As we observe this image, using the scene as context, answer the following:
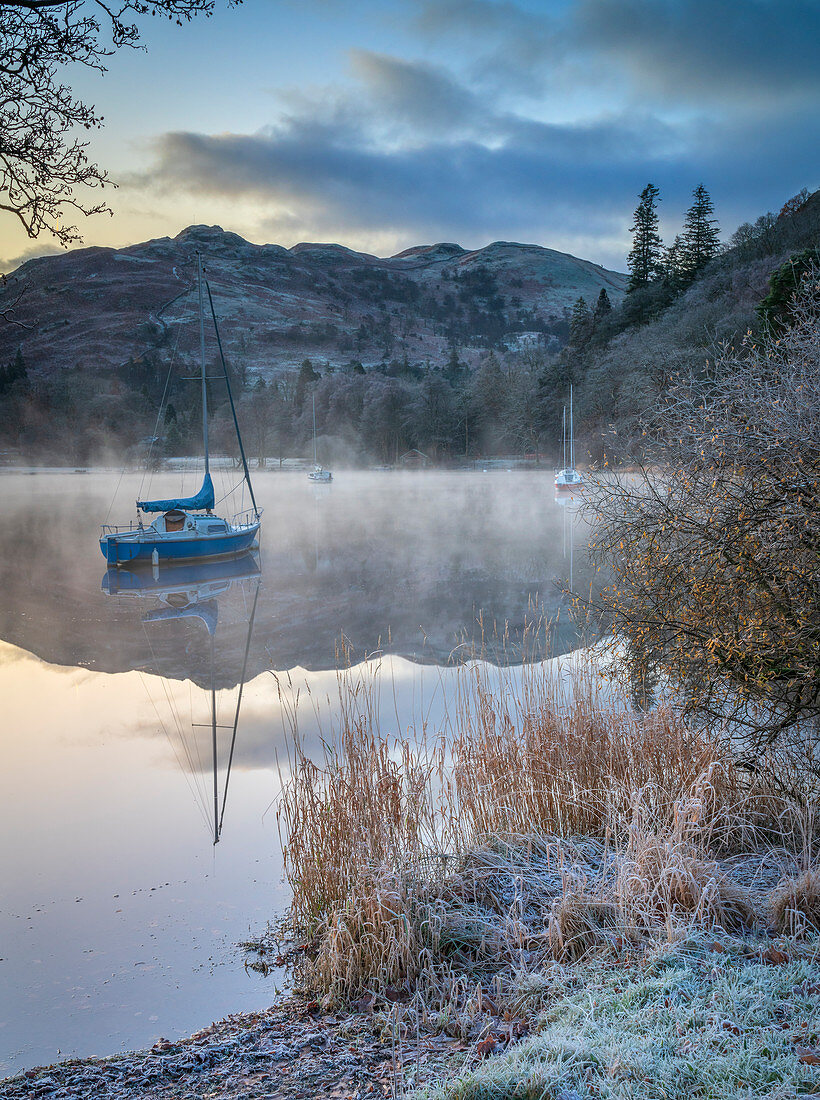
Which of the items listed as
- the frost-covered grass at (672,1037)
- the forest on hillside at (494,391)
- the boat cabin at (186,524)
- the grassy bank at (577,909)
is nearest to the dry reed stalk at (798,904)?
the grassy bank at (577,909)

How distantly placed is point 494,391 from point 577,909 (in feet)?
308

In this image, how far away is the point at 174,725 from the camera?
11.1 metres

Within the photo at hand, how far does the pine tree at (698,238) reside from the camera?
76938 mm

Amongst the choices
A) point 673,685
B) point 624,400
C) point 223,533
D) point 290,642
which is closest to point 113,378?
point 624,400

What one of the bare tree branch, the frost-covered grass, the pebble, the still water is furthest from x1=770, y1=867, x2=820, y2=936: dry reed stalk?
the still water

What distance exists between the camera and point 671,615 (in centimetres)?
721

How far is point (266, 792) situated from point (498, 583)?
14.2 metres

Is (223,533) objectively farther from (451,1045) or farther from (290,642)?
(451,1045)

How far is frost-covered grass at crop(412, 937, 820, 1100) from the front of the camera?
3238mm

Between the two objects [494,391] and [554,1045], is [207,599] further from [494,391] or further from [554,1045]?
[494,391]

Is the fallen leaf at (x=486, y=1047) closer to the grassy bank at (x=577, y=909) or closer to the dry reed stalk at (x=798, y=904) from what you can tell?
the grassy bank at (x=577, y=909)

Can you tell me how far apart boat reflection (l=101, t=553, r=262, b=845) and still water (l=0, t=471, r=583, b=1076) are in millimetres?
60

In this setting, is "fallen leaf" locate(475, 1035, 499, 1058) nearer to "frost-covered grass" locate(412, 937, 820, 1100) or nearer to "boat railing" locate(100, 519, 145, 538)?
"frost-covered grass" locate(412, 937, 820, 1100)

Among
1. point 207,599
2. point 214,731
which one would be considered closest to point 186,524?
point 207,599
